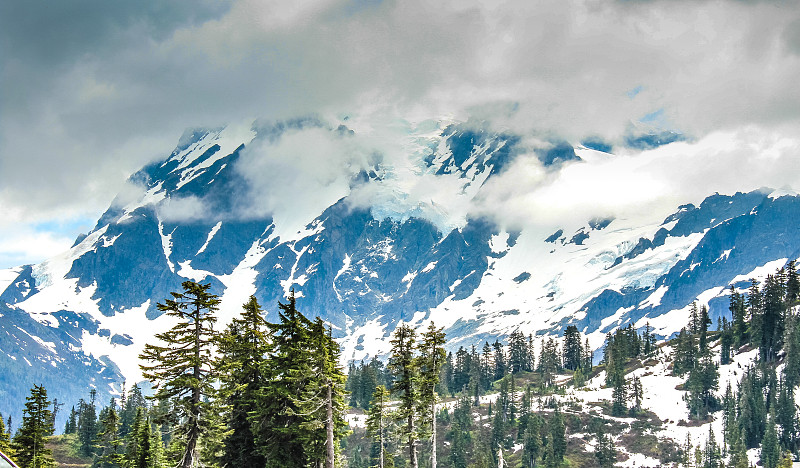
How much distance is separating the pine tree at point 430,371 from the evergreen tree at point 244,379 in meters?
13.4

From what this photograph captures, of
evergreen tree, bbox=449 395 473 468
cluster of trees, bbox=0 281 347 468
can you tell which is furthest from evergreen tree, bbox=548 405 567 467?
cluster of trees, bbox=0 281 347 468

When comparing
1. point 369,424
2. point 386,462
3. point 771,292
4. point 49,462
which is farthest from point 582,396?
point 49,462

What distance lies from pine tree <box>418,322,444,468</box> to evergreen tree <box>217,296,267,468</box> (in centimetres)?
1338

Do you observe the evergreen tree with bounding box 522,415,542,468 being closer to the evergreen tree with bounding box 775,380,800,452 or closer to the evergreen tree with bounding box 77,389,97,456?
the evergreen tree with bounding box 775,380,800,452

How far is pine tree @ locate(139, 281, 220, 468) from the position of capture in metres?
40.7

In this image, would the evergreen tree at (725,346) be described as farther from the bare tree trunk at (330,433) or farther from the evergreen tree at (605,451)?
the bare tree trunk at (330,433)

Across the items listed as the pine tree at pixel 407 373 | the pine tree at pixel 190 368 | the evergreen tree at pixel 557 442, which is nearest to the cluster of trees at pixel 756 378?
the evergreen tree at pixel 557 442

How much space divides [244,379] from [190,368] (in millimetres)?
11186

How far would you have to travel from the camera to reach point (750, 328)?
174125 mm

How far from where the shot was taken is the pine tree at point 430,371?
5688 centimetres

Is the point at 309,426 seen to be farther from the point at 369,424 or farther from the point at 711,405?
the point at 711,405

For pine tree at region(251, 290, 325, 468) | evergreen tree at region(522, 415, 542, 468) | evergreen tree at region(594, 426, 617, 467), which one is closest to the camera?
pine tree at region(251, 290, 325, 468)

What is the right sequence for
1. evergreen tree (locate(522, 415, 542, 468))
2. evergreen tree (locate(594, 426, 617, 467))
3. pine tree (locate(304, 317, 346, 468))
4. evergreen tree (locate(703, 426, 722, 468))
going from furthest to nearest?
evergreen tree (locate(522, 415, 542, 468))
evergreen tree (locate(594, 426, 617, 467))
evergreen tree (locate(703, 426, 722, 468))
pine tree (locate(304, 317, 346, 468))

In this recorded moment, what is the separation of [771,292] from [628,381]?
4235cm
